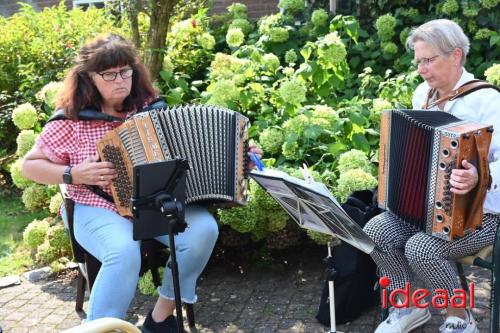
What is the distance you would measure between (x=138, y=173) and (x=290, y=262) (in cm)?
188

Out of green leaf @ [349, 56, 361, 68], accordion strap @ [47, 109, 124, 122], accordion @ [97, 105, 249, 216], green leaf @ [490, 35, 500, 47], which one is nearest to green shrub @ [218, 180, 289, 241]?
accordion @ [97, 105, 249, 216]

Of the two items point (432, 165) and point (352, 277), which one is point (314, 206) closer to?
point (432, 165)

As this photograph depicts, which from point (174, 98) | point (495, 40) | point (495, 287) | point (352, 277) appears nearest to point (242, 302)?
→ point (352, 277)

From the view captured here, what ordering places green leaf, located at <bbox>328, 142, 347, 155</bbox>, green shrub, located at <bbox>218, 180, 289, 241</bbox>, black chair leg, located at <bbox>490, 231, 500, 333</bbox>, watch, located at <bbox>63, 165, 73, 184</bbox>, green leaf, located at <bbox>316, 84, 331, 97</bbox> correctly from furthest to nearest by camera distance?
1. green leaf, located at <bbox>316, 84, 331, 97</bbox>
2. green leaf, located at <bbox>328, 142, 347, 155</bbox>
3. green shrub, located at <bbox>218, 180, 289, 241</bbox>
4. watch, located at <bbox>63, 165, 73, 184</bbox>
5. black chair leg, located at <bbox>490, 231, 500, 333</bbox>

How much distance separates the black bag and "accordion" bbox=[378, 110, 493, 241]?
0.35 metres

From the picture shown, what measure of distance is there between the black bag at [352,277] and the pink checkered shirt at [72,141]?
1.26 m

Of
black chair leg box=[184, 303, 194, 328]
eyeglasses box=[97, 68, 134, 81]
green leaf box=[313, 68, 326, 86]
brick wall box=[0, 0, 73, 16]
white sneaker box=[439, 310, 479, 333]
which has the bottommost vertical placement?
black chair leg box=[184, 303, 194, 328]

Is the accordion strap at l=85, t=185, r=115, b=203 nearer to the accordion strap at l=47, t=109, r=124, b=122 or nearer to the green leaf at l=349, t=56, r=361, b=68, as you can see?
the accordion strap at l=47, t=109, r=124, b=122

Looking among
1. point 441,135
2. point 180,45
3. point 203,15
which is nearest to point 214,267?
point 441,135

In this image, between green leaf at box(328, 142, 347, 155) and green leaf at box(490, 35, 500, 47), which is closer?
green leaf at box(328, 142, 347, 155)

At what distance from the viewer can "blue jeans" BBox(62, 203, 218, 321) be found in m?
2.76

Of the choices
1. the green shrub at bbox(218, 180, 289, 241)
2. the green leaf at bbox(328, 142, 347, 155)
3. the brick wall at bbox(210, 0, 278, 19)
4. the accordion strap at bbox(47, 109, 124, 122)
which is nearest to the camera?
the accordion strap at bbox(47, 109, 124, 122)

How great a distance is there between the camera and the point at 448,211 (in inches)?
100

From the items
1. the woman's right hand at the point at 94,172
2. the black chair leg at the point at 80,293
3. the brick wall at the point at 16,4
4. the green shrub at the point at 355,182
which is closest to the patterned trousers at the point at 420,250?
the green shrub at the point at 355,182
